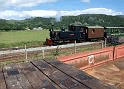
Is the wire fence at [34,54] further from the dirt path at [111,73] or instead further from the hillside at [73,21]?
the hillside at [73,21]

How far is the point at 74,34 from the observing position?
65.0 feet

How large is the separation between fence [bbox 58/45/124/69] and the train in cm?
753

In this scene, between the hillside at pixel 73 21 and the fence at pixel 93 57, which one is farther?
the hillside at pixel 73 21

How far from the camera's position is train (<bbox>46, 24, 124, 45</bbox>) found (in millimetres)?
19281

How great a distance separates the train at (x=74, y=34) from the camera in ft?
63.3

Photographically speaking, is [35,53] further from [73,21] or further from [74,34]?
[73,21]

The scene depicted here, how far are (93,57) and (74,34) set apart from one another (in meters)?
9.43

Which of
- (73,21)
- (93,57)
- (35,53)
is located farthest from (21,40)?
(73,21)

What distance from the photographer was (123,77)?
9.95m

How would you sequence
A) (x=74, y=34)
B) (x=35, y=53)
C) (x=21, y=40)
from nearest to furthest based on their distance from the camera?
(x=35, y=53)
(x=74, y=34)
(x=21, y=40)

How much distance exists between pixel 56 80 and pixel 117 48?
11.3m

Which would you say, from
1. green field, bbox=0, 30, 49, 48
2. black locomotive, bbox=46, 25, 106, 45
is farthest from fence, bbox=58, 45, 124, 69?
green field, bbox=0, 30, 49, 48

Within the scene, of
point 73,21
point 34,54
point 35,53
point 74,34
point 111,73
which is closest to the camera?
point 111,73

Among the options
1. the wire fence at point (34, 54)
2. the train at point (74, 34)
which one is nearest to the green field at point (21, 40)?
the train at point (74, 34)
